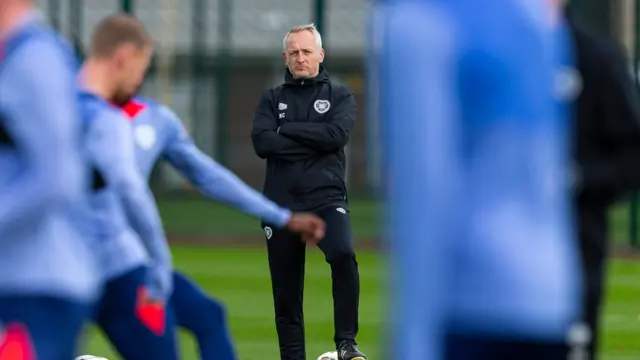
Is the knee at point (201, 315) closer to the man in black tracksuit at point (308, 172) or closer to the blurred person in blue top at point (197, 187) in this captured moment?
the blurred person in blue top at point (197, 187)

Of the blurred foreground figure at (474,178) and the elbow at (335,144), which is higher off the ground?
the blurred foreground figure at (474,178)

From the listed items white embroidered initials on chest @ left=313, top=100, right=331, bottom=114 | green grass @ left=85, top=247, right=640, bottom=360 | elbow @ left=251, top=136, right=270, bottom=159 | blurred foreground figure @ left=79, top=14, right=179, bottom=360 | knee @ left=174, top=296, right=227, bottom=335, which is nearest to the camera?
blurred foreground figure @ left=79, top=14, right=179, bottom=360

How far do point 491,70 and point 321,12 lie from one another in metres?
17.9

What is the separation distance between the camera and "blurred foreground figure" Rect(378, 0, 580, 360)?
10.7 feet

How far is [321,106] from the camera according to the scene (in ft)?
32.6

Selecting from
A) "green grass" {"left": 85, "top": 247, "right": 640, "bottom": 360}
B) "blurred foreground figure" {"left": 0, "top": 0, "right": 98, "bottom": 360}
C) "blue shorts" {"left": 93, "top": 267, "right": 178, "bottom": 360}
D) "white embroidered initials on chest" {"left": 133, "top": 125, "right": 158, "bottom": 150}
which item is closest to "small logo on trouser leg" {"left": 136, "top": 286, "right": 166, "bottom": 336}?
"blue shorts" {"left": 93, "top": 267, "right": 178, "bottom": 360}

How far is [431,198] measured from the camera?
3.27 m

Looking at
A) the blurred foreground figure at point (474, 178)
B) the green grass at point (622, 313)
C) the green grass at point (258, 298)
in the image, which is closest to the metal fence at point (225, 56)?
the green grass at point (258, 298)

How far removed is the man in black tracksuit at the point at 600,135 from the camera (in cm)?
408

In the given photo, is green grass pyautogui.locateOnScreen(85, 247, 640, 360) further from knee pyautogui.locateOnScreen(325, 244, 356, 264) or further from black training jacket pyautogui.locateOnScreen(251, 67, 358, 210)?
black training jacket pyautogui.locateOnScreen(251, 67, 358, 210)

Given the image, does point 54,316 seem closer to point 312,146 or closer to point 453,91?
point 453,91

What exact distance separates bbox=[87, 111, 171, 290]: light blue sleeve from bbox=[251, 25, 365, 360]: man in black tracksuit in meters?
4.05

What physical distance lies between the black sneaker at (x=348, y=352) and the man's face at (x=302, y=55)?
154 centimetres

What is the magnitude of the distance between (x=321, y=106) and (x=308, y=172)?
1.39 ft
